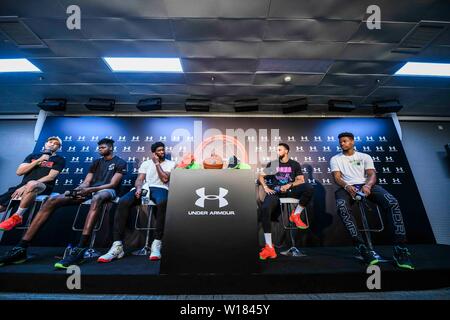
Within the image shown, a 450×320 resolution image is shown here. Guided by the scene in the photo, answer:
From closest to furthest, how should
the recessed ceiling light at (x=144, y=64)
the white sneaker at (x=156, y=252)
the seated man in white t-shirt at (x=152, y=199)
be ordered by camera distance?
the white sneaker at (x=156, y=252) → the seated man in white t-shirt at (x=152, y=199) → the recessed ceiling light at (x=144, y=64)

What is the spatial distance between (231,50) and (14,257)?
3740 millimetres

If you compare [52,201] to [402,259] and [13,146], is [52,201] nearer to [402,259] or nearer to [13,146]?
[13,146]

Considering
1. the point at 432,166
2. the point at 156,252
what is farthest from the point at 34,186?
the point at 432,166

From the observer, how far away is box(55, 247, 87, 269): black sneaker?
1.89 m

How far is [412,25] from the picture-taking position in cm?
266

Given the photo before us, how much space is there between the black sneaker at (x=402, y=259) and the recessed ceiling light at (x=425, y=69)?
10.8 feet

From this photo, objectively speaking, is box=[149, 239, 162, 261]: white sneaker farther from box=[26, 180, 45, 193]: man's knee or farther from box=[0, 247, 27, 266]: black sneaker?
box=[26, 180, 45, 193]: man's knee

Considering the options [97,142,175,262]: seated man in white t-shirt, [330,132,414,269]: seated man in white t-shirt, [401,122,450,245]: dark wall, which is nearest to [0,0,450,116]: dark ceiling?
[401,122,450,245]: dark wall

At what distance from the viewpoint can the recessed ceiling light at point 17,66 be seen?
3389mm

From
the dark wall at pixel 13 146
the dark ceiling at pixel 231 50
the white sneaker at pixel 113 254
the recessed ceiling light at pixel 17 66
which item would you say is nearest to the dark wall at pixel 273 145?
the dark ceiling at pixel 231 50

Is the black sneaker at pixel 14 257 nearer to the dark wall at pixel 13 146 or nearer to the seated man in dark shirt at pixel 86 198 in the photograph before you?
the seated man in dark shirt at pixel 86 198

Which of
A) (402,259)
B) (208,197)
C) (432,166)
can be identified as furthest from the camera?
(432,166)

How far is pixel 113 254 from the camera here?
2.33m
